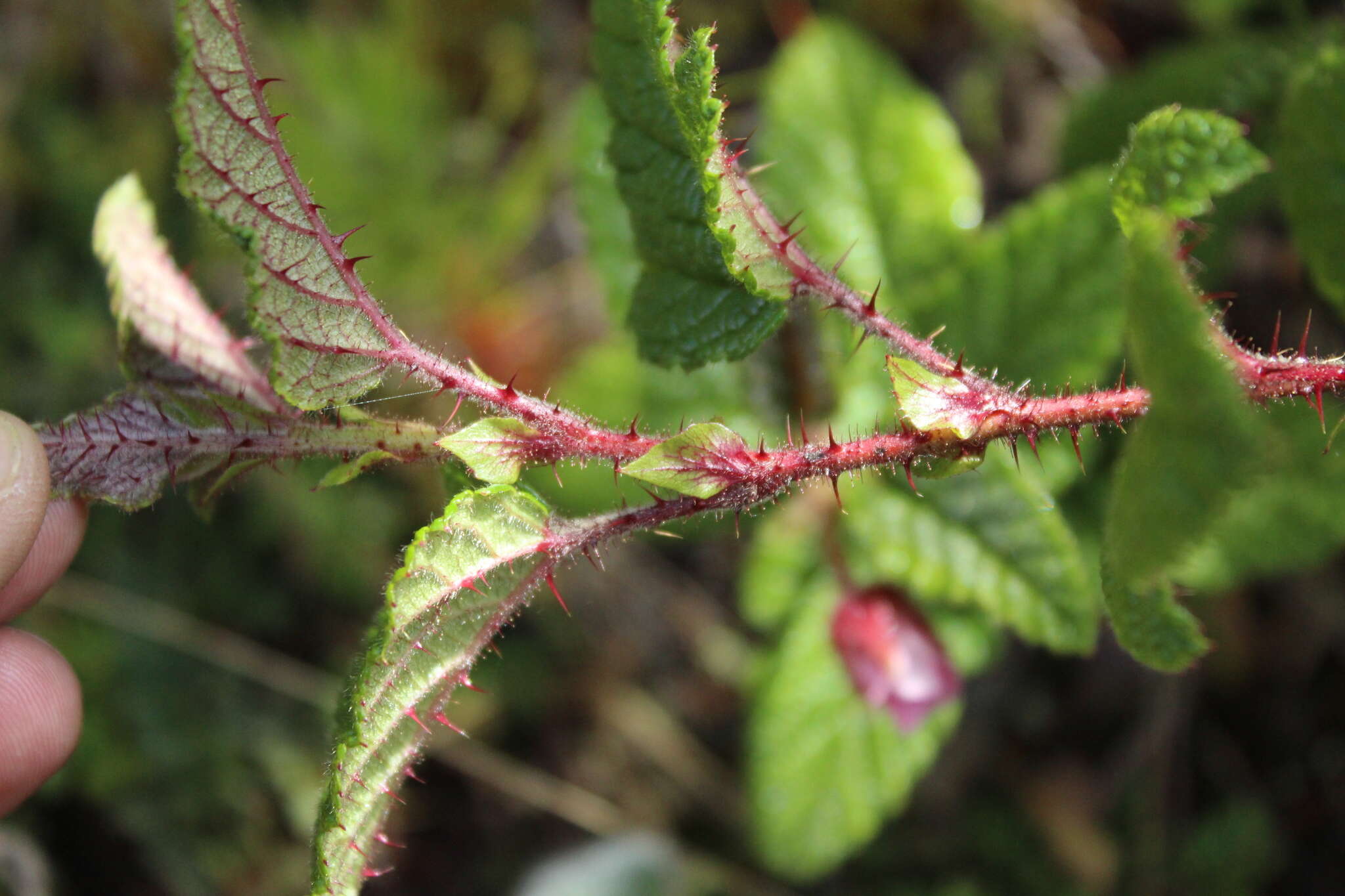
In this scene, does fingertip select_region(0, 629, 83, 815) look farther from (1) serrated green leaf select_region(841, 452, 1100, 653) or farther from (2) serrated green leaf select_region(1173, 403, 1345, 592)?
(2) serrated green leaf select_region(1173, 403, 1345, 592)

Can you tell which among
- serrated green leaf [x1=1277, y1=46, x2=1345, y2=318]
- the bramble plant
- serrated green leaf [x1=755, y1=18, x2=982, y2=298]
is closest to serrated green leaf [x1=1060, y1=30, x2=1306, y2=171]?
the bramble plant

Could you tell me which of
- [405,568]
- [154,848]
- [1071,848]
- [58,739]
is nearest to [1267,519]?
[1071,848]

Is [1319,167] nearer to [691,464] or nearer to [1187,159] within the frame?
[1187,159]

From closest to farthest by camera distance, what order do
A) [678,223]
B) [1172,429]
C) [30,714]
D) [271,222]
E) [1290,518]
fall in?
1. [1172,429]
2. [271,222]
3. [678,223]
4. [30,714]
5. [1290,518]

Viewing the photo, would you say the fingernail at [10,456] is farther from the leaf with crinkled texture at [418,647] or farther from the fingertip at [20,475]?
the leaf with crinkled texture at [418,647]

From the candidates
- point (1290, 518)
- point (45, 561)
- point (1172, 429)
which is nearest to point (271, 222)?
point (1172, 429)
